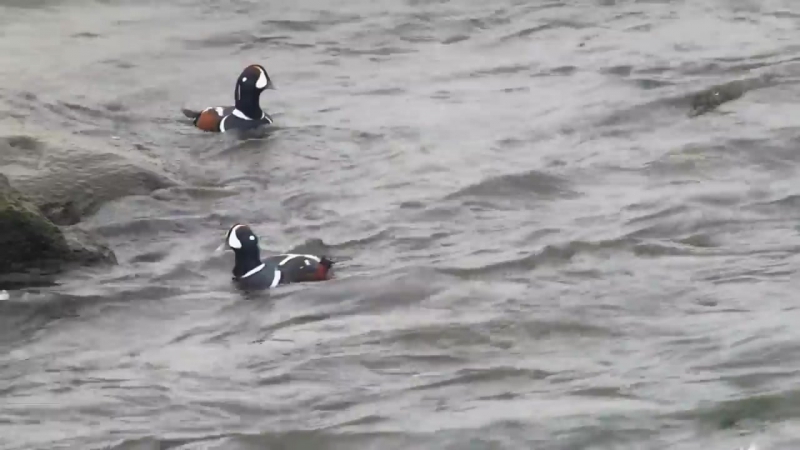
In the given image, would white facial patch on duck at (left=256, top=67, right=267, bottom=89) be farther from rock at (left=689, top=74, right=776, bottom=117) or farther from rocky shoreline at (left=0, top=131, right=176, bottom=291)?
rock at (left=689, top=74, right=776, bottom=117)

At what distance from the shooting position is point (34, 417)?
7.64m

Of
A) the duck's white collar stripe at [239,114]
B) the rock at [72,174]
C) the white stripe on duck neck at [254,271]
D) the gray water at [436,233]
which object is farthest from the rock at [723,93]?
the white stripe on duck neck at [254,271]

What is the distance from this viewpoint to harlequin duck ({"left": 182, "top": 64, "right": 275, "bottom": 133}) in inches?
565

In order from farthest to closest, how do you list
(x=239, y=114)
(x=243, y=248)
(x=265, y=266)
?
1. (x=239, y=114)
2. (x=243, y=248)
3. (x=265, y=266)

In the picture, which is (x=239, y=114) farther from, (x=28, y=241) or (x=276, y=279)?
(x=28, y=241)

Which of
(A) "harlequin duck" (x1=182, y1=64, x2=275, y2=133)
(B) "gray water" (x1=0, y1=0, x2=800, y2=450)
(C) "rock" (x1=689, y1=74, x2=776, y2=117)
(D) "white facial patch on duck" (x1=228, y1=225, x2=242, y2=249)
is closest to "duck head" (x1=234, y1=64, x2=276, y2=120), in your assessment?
(A) "harlequin duck" (x1=182, y1=64, x2=275, y2=133)

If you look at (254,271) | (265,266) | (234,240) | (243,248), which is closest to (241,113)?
(234,240)

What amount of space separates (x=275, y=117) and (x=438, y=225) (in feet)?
14.4

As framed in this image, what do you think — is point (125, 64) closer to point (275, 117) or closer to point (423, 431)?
point (275, 117)

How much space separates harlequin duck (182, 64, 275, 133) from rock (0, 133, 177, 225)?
1.76m

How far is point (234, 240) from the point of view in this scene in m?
10.3

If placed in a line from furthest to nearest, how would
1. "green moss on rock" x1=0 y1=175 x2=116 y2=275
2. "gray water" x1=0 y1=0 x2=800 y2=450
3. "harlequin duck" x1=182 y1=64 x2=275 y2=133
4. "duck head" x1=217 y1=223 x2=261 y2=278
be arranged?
"harlequin duck" x1=182 y1=64 x2=275 y2=133 → "duck head" x1=217 y1=223 x2=261 y2=278 → "green moss on rock" x1=0 y1=175 x2=116 y2=275 → "gray water" x1=0 y1=0 x2=800 y2=450

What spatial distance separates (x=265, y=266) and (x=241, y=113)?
4688mm

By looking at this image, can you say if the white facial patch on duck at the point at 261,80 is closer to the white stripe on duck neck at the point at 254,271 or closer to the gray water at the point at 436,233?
the gray water at the point at 436,233
